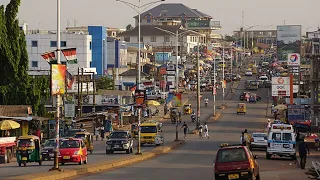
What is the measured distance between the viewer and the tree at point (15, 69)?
6725cm

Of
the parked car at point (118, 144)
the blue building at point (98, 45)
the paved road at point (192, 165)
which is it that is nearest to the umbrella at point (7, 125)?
the parked car at point (118, 144)

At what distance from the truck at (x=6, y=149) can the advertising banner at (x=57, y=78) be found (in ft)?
47.1

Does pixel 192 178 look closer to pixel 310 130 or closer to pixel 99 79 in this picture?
pixel 310 130

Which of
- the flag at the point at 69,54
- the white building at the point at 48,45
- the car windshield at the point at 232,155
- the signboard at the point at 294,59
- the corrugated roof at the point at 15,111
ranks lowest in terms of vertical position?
the car windshield at the point at 232,155

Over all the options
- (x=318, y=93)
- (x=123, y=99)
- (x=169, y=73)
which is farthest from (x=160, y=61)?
(x=318, y=93)

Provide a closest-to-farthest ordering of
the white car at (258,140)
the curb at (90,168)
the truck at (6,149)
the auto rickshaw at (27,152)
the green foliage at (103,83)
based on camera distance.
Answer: the curb at (90,168), the auto rickshaw at (27,152), the truck at (6,149), the white car at (258,140), the green foliage at (103,83)

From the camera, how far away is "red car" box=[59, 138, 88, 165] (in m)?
39.9

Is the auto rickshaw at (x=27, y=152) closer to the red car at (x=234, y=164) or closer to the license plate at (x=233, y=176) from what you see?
the red car at (x=234, y=164)

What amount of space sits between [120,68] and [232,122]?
48638 millimetres

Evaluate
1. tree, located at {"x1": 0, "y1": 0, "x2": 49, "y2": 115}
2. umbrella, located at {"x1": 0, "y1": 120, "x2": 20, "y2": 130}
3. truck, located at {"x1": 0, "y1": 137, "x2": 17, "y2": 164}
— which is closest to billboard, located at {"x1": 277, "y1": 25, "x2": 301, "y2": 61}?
tree, located at {"x1": 0, "y1": 0, "x2": 49, "y2": 115}

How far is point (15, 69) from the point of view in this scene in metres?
68.6

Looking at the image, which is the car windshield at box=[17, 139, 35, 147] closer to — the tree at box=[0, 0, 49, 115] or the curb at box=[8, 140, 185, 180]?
the curb at box=[8, 140, 185, 180]

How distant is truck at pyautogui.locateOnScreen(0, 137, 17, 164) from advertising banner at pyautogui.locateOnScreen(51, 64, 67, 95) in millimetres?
14353

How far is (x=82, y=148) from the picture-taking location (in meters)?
40.8
